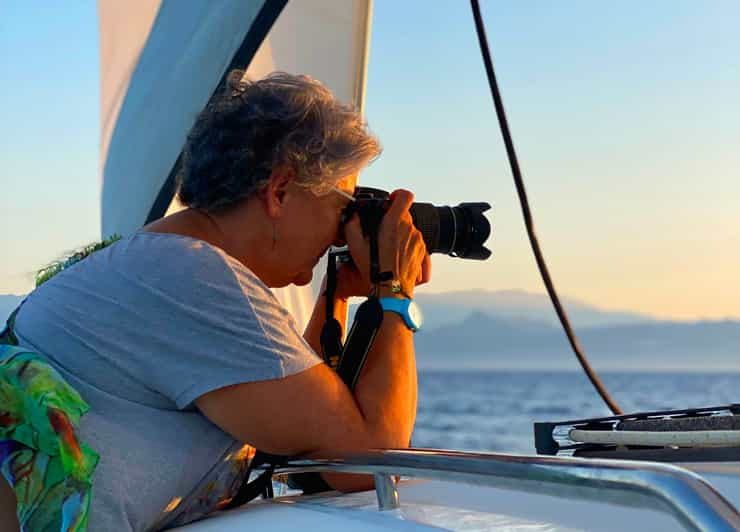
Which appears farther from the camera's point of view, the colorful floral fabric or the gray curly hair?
the gray curly hair

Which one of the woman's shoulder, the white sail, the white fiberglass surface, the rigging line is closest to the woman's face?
the woman's shoulder

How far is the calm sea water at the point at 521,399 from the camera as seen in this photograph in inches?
772

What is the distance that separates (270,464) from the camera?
1.25 metres

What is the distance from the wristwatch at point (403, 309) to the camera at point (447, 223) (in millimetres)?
106

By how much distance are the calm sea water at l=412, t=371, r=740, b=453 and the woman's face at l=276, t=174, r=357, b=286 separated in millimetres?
14248

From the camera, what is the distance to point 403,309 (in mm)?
1356

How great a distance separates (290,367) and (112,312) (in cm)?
21

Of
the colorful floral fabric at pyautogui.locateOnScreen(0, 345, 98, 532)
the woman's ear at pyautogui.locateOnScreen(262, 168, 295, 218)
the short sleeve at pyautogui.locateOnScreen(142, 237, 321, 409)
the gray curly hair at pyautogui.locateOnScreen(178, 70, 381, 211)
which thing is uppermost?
the gray curly hair at pyautogui.locateOnScreen(178, 70, 381, 211)

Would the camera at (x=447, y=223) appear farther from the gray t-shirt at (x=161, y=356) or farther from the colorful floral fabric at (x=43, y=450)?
the colorful floral fabric at (x=43, y=450)

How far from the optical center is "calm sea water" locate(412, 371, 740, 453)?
19.6m

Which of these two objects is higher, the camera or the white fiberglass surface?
the camera

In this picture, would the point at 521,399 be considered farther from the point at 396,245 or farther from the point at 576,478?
the point at 576,478

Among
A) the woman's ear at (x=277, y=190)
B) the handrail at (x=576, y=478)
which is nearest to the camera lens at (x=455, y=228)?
the woman's ear at (x=277, y=190)

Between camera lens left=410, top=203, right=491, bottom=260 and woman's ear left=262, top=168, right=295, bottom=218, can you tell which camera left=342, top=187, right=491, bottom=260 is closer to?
camera lens left=410, top=203, right=491, bottom=260
